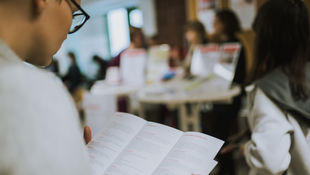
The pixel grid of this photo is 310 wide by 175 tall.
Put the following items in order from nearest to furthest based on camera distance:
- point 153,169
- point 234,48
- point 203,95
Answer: point 153,169 < point 203,95 < point 234,48

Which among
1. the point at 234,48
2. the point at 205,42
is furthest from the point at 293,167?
the point at 205,42

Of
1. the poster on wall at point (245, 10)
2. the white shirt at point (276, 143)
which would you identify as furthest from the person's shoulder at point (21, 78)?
the poster on wall at point (245, 10)

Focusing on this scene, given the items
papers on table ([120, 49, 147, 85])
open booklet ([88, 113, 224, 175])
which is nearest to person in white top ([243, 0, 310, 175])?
open booklet ([88, 113, 224, 175])

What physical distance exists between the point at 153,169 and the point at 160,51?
2.75 metres

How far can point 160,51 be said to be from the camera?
333 cm

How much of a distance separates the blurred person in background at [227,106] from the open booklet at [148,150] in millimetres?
1679

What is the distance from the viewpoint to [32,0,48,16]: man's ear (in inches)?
16.5

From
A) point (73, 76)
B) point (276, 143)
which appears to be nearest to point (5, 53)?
point (276, 143)

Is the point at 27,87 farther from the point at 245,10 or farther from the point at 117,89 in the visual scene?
the point at 245,10

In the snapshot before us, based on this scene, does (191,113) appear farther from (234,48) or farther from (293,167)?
(293,167)

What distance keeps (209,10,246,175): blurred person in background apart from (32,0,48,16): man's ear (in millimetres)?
1991

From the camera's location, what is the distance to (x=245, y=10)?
13.4 feet

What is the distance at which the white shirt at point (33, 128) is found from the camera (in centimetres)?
32

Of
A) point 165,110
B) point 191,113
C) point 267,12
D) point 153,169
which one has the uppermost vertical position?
point 267,12
